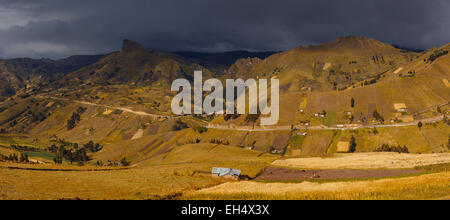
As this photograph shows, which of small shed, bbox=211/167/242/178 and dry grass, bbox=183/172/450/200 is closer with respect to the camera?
dry grass, bbox=183/172/450/200

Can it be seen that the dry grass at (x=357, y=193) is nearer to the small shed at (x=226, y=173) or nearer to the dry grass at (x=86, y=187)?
the dry grass at (x=86, y=187)

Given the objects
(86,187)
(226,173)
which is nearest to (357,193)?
(226,173)

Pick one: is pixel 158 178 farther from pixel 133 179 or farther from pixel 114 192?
pixel 114 192

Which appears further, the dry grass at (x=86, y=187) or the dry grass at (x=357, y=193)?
the dry grass at (x=86, y=187)

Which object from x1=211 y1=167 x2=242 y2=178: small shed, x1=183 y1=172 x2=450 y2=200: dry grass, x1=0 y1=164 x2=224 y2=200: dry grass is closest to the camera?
x1=183 y1=172 x2=450 y2=200: dry grass

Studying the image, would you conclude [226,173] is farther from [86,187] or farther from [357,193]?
[357,193]

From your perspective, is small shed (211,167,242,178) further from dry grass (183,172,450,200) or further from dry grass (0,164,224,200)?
dry grass (183,172,450,200)

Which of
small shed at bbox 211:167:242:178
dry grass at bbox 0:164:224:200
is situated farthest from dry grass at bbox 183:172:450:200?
small shed at bbox 211:167:242:178

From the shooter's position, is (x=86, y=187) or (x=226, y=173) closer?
(x=86, y=187)

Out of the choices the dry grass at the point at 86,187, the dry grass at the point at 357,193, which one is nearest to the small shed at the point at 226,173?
the dry grass at the point at 86,187

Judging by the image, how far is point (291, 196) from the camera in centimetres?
4934

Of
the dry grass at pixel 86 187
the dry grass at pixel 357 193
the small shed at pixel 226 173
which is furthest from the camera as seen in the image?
the small shed at pixel 226 173

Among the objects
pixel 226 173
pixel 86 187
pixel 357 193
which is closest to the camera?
pixel 357 193
